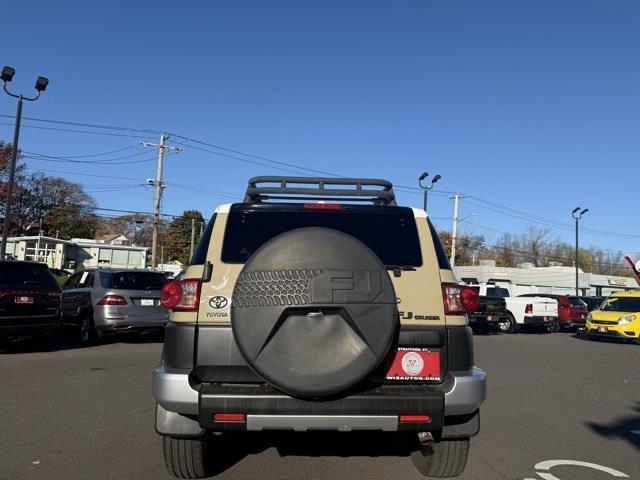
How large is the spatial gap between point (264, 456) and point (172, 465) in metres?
1.05

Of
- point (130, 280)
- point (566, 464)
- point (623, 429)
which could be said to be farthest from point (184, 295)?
point (130, 280)

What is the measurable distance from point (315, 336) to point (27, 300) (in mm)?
9245

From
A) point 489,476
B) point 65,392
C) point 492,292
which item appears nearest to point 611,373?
point 489,476

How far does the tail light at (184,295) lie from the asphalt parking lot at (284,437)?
1.52 m

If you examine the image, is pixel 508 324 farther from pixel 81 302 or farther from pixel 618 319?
pixel 81 302

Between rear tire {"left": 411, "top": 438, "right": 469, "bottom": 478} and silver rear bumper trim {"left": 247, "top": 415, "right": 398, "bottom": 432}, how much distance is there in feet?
3.24

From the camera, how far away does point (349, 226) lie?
4.34 metres

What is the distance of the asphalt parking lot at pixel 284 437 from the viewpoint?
15.5 feet

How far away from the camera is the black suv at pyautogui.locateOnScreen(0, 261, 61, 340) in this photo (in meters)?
10.6

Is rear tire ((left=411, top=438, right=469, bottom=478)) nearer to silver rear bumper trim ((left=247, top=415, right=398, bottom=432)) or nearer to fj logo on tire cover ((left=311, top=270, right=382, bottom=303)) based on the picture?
silver rear bumper trim ((left=247, top=415, right=398, bottom=432))

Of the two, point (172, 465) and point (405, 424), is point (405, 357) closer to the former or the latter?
point (405, 424)

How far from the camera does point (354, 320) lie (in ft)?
11.1

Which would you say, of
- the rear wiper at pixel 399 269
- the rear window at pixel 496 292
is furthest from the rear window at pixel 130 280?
the rear window at pixel 496 292

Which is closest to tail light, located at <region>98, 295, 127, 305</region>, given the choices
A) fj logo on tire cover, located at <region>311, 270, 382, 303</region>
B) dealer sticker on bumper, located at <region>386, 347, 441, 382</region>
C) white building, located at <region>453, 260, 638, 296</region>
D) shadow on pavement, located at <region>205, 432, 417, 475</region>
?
shadow on pavement, located at <region>205, 432, 417, 475</region>
